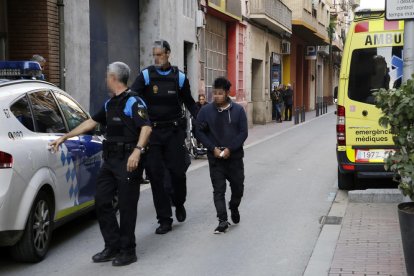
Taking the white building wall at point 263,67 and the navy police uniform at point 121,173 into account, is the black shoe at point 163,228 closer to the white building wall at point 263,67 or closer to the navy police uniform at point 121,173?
the navy police uniform at point 121,173

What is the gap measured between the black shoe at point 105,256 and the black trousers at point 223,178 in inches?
60.0

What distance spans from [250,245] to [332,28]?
4589 centimetres

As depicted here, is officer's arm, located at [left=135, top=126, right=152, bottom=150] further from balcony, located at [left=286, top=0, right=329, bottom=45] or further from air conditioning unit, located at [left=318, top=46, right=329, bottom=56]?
air conditioning unit, located at [left=318, top=46, right=329, bottom=56]

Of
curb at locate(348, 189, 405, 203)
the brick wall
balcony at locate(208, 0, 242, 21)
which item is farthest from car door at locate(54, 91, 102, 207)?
balcony at locate(208, 0, 242, 21)

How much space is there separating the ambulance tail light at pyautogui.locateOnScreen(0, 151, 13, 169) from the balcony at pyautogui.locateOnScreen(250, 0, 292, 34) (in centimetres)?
2248

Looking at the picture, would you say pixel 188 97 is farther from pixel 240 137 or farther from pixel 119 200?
pixel 119 200

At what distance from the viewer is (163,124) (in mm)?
7168

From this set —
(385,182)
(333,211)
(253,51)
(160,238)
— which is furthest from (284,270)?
(253,51)

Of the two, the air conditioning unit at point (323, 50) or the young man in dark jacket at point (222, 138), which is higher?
the air conditioning unit at point (323, 50)

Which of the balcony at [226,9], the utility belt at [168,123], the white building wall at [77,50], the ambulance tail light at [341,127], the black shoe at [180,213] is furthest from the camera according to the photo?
the balcony at [226,9]

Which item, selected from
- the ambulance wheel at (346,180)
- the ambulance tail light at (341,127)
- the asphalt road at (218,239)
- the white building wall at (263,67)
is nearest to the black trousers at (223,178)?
the asphalt road at (218,239)

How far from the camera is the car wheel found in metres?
5.70

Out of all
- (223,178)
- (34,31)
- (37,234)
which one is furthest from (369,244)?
(34,31)

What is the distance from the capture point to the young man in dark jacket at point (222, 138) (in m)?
7.12
